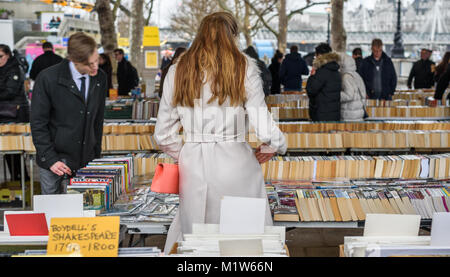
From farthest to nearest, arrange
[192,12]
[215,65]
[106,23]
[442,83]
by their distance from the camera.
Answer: [192,12], [106,23], [442,83], [215,65]

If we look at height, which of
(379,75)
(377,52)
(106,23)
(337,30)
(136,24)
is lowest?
(379,75)

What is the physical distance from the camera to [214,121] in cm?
345

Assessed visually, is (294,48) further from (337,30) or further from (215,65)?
(215,65)

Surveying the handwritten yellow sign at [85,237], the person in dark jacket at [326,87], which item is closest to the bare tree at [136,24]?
the person in dark jacket at [326,87]

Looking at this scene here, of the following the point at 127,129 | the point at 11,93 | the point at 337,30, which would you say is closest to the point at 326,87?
the point at 127,129

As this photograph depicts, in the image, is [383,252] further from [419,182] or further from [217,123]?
[419,182]

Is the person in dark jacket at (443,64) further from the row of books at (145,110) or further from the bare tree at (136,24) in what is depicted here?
the bare tree at (136,24)

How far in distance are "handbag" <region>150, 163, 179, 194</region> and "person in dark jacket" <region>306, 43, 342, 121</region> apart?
5.12 meters

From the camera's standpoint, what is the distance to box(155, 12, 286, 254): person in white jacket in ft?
11.0

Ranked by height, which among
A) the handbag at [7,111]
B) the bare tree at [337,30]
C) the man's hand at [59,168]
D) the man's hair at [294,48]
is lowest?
the man's hand at [59,168]

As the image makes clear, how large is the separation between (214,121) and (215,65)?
317 millimetres

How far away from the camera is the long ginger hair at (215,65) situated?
3.35 m

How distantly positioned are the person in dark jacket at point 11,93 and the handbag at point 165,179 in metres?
5.25
